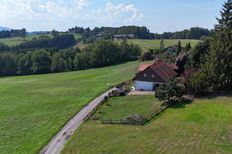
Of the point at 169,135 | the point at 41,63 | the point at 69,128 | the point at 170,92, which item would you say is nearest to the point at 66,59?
the point at 41,63

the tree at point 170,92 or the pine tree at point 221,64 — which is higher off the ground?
the pine tree at point 221,64

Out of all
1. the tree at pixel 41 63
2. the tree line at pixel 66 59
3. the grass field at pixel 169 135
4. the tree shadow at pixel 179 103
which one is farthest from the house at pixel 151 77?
the tree at pixel 41 63

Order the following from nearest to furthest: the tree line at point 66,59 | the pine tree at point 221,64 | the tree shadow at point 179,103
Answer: the tree shadow at point 179,103
the pine tree at point 221,64
the tree line at point 66,59

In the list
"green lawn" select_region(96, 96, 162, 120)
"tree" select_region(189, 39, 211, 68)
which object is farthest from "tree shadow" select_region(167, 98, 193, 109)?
"tree" select_region(189, 39, 211, 68)

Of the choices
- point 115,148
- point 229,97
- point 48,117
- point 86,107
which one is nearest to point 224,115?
point 229,97

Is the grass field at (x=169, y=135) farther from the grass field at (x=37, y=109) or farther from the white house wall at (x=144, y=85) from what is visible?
the white house wall at (x=144, y=85)

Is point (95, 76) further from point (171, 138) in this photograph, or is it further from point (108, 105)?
point (171, 138)
